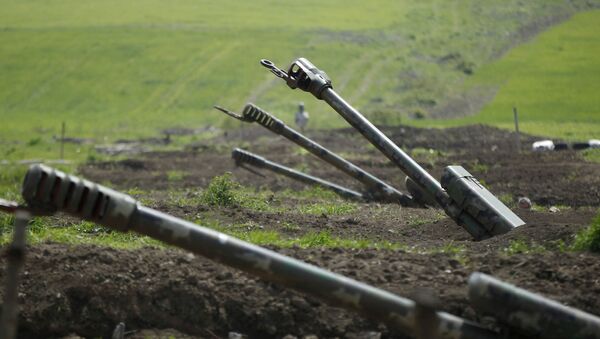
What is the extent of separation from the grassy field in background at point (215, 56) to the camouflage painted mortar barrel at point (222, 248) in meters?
41.4

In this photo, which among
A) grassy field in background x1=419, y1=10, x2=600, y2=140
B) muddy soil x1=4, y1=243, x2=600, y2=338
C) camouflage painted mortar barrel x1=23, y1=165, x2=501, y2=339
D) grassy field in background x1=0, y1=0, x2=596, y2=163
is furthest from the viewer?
grassy field in background x1=0, y1=0, x2=596, y2=163

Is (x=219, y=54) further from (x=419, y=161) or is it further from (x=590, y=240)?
(x=590, y=240)

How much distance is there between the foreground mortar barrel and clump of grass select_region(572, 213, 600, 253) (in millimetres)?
3281

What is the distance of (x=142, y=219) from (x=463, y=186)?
22.3 ft

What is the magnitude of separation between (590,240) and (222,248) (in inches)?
188

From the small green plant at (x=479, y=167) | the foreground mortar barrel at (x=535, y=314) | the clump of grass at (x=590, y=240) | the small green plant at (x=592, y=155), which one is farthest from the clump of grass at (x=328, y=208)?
the small green plant at (x=592, y=155)

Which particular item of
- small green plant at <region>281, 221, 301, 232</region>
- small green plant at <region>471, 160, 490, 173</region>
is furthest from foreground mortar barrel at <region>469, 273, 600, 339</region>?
small green plant at <region>471, 160, 490, 173</region>

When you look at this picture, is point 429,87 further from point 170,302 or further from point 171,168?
point 170,302

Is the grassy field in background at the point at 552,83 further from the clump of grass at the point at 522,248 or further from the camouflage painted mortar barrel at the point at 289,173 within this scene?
the clump of grass at the point at 522,248

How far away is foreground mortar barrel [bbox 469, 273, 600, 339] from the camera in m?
8.36

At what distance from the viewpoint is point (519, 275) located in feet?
35.0

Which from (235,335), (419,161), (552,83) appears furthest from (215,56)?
(235,335)

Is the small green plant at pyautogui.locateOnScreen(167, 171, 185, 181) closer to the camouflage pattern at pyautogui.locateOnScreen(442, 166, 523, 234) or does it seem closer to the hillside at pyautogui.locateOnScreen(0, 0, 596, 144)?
the camouflage pattern at pyautogui.locateOnScreen(442, 166, 523, 234)

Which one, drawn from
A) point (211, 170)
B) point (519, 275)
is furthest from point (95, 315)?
point (211, 170)
